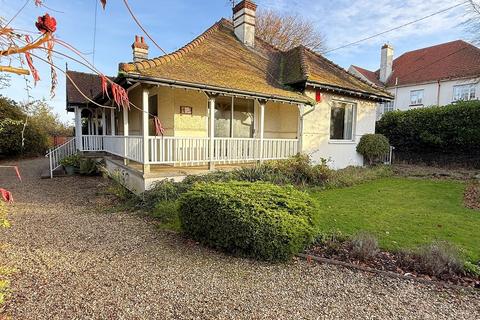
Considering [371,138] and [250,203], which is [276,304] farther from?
[371,138]

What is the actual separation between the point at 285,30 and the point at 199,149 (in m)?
20.7

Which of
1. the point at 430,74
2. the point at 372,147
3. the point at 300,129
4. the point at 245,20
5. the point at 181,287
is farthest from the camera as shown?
the point at 430,74

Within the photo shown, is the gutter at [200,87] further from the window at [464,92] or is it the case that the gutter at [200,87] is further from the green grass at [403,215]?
the window at [464,92]

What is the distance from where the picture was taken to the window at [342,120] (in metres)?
12.4

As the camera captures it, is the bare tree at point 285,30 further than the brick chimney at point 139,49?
Yes

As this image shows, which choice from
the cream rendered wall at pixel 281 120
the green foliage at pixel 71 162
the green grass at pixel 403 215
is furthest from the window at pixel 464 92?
the green foliage at pixel 71 162

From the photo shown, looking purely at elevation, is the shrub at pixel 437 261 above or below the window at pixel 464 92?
below

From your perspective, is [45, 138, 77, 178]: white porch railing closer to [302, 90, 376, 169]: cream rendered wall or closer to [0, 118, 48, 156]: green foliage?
[0, 118, 48, 156]: green foliage

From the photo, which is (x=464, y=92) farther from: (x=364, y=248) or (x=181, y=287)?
(x=181, y=287)

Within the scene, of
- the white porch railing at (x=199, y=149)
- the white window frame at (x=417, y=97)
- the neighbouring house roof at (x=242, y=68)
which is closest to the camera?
the white porch railing at (x=199, y=149)

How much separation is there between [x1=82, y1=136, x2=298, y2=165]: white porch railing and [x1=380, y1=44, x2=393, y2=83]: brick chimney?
2329 centimetres

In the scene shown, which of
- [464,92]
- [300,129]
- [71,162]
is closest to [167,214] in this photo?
[300,129]

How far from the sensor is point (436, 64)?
25266 mm

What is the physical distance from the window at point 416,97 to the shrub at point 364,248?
26530mm
